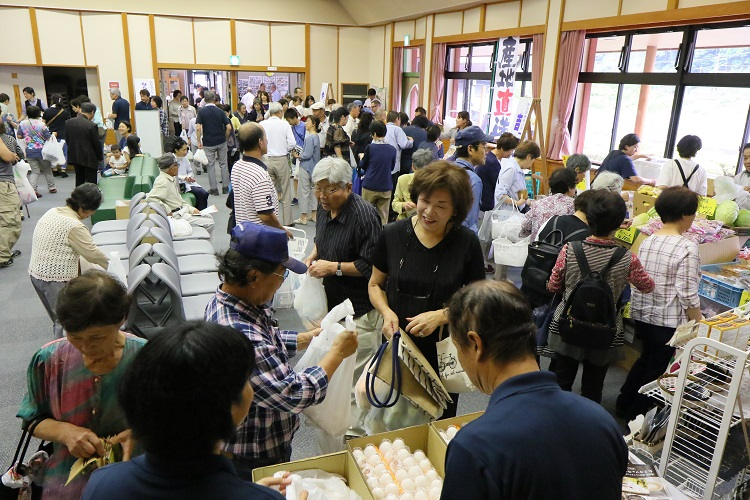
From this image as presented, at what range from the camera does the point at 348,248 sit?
9.25 ft

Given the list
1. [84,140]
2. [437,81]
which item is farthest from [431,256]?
[437,81]

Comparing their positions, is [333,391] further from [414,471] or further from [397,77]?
[397,77]

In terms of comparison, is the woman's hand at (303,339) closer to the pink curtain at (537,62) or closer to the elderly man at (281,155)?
the elderly man at (281,155)

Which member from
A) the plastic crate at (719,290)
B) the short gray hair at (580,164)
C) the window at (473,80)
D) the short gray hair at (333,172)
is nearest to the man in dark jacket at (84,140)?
the window at (473,80)

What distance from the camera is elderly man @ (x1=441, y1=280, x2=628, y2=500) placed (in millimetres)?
1068

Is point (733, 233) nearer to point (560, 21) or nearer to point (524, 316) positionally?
point (524, 316)

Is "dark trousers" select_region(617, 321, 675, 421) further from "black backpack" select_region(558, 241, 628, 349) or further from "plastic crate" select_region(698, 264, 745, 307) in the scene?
"plastic crate" select_region(698, 264, 745, 307)

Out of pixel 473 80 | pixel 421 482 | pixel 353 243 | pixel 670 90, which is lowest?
pixel 421 482

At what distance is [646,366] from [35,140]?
9.71m

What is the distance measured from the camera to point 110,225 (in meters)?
5.75

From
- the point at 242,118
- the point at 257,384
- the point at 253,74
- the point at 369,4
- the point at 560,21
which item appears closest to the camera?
the point at 257,384

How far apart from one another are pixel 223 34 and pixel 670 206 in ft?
43.5

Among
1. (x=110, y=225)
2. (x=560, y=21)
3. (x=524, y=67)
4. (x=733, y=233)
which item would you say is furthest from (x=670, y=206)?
(x=524, y=67)

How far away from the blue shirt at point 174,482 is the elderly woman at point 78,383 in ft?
2.16
